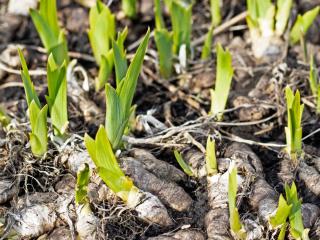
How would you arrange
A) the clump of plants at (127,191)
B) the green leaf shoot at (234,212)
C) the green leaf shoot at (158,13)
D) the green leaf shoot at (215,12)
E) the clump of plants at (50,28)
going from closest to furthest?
the green leaf shoot at (234,212) < the clump of plants at (127,191) < the clump of plants at (50,28) < the green leaf shoot at (158,13) < the green leaf shoot at (215,12)

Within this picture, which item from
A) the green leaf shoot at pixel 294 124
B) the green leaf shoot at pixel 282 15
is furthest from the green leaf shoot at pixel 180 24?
the green leaf shoot at pixel 294 124

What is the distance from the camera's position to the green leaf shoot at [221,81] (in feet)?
5.36

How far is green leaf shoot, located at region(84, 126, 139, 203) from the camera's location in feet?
4.50

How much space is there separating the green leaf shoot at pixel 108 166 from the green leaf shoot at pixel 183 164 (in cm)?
16

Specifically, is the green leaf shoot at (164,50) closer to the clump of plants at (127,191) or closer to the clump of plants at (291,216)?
the clump of plants at (127,191)

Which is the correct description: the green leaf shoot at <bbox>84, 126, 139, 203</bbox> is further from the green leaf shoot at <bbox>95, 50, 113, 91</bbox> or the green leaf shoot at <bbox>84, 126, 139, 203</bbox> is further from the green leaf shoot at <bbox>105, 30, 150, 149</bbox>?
the green leaf shoot at <bbox>95, 50, 113, 91</bbox>

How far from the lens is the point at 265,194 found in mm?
1511

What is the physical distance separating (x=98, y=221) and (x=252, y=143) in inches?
21.5

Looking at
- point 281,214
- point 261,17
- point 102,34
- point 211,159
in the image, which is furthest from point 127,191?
point 261,17

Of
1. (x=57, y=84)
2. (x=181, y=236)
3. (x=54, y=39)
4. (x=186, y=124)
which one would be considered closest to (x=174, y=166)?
(x=186, y=124)

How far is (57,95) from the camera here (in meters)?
1.58

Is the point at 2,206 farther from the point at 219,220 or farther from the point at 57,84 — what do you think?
the point at 219,220

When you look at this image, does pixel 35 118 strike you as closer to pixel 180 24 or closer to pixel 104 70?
pixel 104 70

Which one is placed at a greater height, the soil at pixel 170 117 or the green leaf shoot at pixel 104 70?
the green leaf shoot at pixel 104 70
